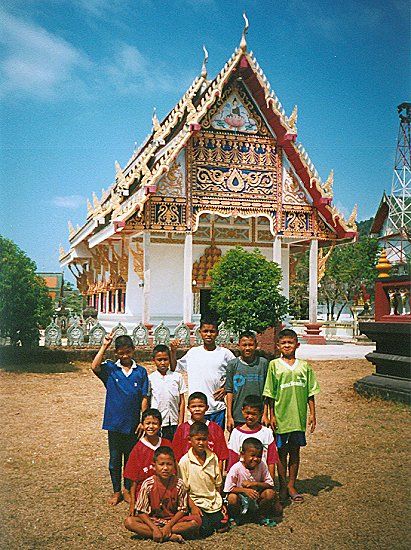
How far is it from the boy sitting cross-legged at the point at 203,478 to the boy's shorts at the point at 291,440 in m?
0.73

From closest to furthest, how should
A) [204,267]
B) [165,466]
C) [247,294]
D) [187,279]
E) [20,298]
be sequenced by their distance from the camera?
[165,466] → [20,298] → [247,294] → [187,279] → [204,267]

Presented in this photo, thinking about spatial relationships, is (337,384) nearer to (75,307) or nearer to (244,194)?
(244,194)

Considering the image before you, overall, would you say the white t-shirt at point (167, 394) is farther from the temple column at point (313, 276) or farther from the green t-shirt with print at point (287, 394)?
the temple column at point (313, 276)

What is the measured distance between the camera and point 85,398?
29.2ft

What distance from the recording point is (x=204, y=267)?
58.8 ft

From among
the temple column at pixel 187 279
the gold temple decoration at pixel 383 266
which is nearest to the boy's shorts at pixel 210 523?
the gold temple decoration at pixel 383 266

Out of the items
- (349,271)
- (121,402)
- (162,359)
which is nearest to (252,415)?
(162,359)

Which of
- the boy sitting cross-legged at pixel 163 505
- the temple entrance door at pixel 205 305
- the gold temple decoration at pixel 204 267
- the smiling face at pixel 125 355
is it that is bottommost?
the boy sitting cross-legged at pixel 163 505

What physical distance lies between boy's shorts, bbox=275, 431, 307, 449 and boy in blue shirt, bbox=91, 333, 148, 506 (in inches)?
41.6

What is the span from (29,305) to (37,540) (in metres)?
8.66

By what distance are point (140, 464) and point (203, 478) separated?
45 centimetres

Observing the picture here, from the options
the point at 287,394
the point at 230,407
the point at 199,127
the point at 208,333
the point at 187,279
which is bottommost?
the point at 230,407

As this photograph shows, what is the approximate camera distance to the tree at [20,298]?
435 inches

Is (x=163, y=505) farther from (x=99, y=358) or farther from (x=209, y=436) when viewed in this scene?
(x=99, y=358)
